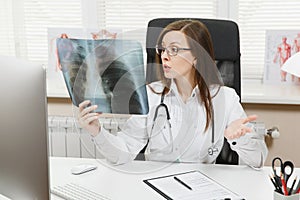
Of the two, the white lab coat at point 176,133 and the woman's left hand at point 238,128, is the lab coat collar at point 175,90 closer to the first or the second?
the white lab coat at point 176,133

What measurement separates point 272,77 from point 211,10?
0.44 meters

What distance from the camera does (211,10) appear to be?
2.53m

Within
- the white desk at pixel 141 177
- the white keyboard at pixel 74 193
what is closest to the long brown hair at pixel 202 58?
the white desk at pixel 141 177

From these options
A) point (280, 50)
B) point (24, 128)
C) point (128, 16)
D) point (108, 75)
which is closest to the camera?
point (24, 128)

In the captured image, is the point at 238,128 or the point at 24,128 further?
the point at 238,128

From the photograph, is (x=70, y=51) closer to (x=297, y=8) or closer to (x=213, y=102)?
(x=213, y=102)

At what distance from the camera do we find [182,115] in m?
1.86

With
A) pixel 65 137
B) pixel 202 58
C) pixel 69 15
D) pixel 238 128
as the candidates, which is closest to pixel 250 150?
pixel 238 128

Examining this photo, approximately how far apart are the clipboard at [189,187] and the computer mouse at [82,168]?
0.22 meters

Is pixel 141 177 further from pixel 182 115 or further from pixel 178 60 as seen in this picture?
pixel 178 60

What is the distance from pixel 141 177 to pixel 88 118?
0.26 metres

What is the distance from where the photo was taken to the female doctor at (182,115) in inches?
72.6

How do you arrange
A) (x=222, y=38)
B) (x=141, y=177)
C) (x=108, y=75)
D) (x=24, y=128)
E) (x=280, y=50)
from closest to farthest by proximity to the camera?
(x=24, y=128), (x=141, y=177), (x=108, y=75), (x=222, y=38), (x=280, y=50)

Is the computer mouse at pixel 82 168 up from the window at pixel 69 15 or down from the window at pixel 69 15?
down
